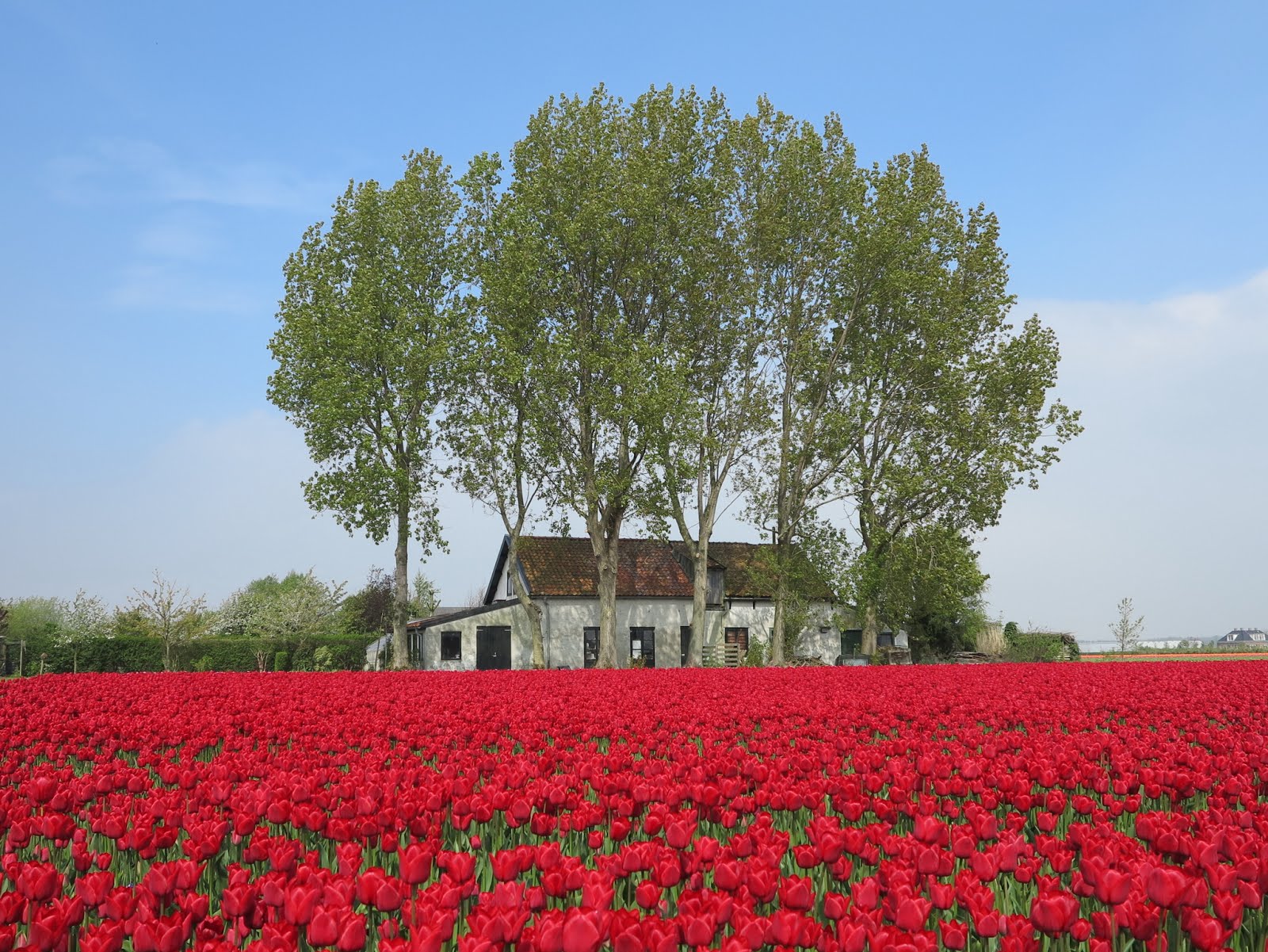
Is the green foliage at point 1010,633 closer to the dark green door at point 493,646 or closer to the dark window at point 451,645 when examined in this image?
the dark green door at point 493,646

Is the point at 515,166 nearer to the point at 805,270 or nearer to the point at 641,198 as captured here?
the point at 641,198

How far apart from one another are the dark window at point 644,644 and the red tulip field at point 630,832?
37567 millimetres

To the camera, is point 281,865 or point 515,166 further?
point 515,166

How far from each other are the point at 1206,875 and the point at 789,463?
3631 centimetres

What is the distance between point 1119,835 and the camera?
203 inches

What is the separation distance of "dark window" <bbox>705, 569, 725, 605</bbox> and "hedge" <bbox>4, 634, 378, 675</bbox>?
17468mm

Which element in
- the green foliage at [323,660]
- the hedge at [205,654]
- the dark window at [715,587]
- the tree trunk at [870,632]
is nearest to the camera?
the hedge at [205,654]

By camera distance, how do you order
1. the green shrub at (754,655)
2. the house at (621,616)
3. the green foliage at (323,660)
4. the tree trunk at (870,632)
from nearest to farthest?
1. the green foliage at (323,660)
2. the tree trunk at (870,632)
3. the green shrub at (754,655)
4. the house at (621,616)

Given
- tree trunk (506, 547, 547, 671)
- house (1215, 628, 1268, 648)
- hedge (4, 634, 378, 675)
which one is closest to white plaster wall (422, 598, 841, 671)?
tree trunk (506, 547, 547, 671)

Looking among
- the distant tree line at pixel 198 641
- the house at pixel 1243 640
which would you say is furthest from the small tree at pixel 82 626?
the house at pixel 1243 640

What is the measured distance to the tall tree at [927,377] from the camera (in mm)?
41094

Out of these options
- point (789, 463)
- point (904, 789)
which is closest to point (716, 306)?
point (789, 463)

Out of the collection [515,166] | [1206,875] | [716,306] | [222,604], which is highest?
[515,166]

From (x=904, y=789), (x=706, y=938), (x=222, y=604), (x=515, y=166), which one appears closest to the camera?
(x=706, y=938)
